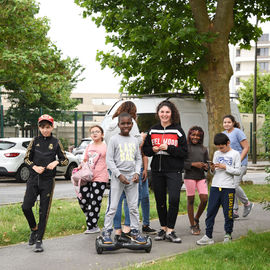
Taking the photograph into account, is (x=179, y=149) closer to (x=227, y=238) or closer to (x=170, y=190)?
(x=170, y=190)

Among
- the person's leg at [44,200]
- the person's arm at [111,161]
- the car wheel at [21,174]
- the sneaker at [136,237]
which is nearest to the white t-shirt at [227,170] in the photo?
the sneaker at [136,237]

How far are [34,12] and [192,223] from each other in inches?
607

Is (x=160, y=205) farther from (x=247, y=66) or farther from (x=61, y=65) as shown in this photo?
(x=247, y=66)

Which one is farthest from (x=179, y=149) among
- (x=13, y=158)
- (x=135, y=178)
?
(x=13, y=158)

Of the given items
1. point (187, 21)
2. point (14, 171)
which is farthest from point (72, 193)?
point (187, 21)

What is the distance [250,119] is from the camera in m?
39.9

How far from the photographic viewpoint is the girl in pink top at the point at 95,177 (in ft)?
25.7

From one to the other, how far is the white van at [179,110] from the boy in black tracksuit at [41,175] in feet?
24.1

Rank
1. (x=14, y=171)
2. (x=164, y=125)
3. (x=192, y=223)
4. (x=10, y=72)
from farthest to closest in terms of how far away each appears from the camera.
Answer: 1. (x=10, y=72)
2. (x=14, y=171)
3. (x=192, y=223)
4. (x=164, y=125)

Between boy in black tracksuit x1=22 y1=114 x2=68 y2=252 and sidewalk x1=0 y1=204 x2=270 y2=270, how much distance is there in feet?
0.93

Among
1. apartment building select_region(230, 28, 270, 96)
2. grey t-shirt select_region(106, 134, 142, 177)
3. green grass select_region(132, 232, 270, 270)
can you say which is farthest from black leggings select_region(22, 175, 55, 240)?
apartment building select_region(230, 28, 270, 96)

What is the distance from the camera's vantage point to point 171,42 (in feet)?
42.6

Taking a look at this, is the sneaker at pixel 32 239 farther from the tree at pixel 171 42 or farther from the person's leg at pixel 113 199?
the tree at pixel 171 42

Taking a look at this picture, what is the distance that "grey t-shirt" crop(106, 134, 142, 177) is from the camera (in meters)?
6.62
